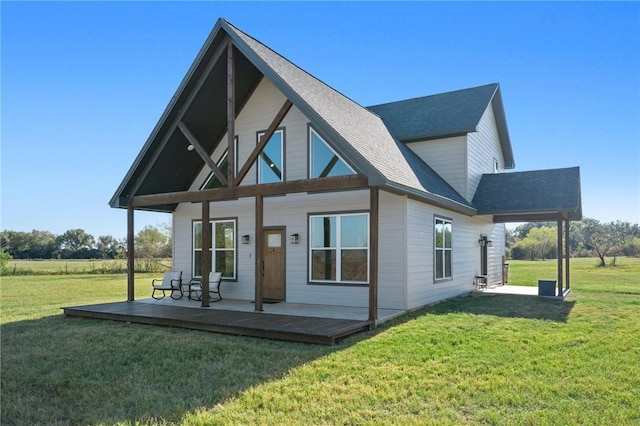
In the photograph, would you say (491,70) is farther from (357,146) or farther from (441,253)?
(357,146)

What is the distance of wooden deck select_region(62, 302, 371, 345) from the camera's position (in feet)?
24.4

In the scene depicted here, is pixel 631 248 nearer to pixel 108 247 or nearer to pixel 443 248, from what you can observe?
pixel 443 248

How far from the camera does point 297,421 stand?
4117 millimetres

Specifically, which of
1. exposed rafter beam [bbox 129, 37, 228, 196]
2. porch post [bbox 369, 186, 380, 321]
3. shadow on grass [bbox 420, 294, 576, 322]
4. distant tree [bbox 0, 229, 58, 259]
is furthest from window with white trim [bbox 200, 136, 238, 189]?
distant tree [bbox 0, 229, 58, 259]

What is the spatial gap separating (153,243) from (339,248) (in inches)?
1466

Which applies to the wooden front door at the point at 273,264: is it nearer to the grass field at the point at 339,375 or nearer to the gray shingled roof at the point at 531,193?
the grass field at the point at 339,375

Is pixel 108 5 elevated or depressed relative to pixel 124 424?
elevated

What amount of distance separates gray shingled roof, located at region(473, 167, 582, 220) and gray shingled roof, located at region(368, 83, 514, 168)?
242 centimetres

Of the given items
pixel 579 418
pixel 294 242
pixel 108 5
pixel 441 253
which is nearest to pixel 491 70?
pixel 441 253

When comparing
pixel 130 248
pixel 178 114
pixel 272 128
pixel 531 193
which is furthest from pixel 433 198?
pixel 130 248

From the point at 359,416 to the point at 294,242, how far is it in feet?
24.6

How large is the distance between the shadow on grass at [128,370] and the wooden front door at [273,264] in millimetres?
3599

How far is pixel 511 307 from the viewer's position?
1118 centimetres

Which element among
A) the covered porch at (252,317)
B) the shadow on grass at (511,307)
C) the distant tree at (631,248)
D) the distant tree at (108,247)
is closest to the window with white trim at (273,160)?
the covered porch at (252,317)
